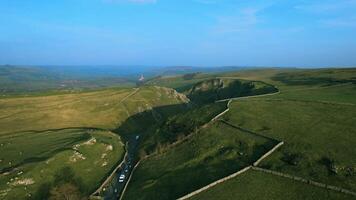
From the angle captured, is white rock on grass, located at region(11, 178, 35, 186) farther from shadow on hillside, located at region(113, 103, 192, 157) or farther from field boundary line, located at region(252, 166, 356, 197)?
field boundary line, located at region(252, 166, 356, 197)

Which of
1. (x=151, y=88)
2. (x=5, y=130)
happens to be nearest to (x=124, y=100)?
(x=151, y=88)

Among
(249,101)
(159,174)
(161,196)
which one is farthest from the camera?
(249,101)

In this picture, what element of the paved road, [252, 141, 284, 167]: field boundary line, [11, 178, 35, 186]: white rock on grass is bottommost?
the paved road

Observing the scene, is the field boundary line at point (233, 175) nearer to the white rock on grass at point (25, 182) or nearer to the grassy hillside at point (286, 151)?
the grassy hillside at point (286, 151)

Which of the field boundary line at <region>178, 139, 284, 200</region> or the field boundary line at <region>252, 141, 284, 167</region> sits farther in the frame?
the field boundary line at <region>252, 141, 284, 167</region>

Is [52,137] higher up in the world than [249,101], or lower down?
lower down

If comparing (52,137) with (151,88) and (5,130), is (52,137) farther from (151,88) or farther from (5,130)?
(151,88)

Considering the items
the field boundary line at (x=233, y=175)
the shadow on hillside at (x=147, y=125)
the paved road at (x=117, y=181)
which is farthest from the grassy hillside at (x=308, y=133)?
the paved road at (x=117, y=181)

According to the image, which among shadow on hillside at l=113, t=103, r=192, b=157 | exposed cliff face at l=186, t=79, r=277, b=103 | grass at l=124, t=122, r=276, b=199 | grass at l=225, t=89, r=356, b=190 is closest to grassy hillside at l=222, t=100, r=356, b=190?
grass at l=225, t=89, r=356, b=190
